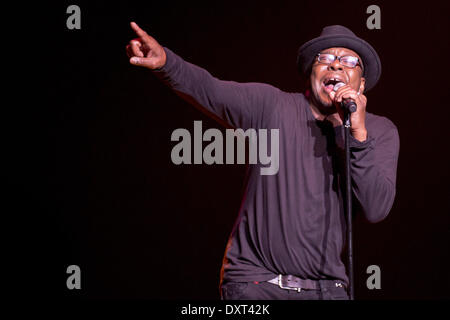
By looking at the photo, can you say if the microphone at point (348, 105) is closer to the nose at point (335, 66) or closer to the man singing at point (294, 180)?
the man singing at point (294, 180)

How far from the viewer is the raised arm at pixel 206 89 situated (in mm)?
1979

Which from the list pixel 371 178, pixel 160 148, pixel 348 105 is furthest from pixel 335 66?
pixel 160 148

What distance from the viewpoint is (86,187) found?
133 inches

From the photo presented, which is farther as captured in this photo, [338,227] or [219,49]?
[219,49]

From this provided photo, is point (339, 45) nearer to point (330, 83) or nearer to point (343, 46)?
point (343, 46)

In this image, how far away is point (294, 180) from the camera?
215 cm

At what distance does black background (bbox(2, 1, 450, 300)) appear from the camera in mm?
3361

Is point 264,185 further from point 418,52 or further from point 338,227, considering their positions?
point 418,52

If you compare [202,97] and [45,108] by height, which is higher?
[45,108]

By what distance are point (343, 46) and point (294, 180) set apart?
676 mm

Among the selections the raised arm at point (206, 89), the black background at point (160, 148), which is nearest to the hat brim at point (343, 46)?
the raised arm at point (206, 89)

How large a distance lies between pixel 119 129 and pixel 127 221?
1.80ft

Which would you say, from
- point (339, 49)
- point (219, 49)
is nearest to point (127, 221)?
point (219, 49)

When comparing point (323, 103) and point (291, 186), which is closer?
point (291, 186)
